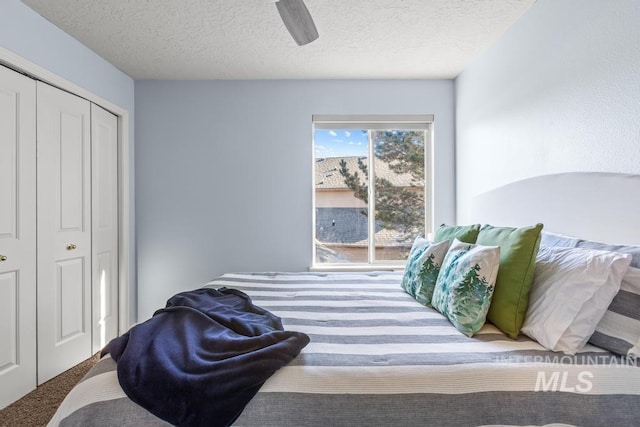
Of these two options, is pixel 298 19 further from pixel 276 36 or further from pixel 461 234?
pixel 461 234

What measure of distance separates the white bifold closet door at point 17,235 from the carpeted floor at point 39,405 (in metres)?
0.06

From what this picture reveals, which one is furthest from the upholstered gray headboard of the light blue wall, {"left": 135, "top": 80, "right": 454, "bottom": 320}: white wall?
the light blue wall

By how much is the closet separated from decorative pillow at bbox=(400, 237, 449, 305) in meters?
2.38

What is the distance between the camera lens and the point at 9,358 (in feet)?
6.58

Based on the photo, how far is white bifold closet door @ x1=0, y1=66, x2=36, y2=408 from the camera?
1966 mm

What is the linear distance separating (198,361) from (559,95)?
2198 millimetres

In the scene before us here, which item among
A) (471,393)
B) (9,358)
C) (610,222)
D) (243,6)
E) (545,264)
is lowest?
(9,358)

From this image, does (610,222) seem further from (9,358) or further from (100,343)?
(100,343)

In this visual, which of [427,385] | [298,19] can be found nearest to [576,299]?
[427,385]

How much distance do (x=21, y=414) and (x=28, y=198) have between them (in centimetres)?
128

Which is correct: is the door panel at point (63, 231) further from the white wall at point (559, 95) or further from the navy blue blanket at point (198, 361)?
the white wall at point (559, 95)

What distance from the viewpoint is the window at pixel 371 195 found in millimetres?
3367

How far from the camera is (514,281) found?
51.8 inches

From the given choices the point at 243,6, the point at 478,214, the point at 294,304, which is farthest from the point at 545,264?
the point at 243,6
